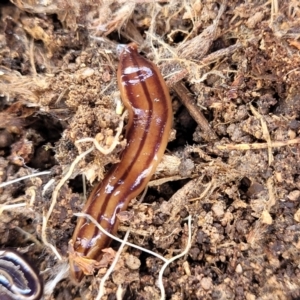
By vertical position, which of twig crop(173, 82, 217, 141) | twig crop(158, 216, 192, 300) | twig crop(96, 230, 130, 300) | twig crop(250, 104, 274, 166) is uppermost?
twig crop(173, 82, 217, 141)

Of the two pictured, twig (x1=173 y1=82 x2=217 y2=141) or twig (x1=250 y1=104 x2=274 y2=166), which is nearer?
twig (x1=250 y1=104 x2=274 y2=166)

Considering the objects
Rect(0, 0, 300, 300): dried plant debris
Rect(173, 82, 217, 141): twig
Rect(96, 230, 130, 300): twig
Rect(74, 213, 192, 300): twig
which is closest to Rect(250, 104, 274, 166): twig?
Rect(0, 0, 300, 300): dried plant debris

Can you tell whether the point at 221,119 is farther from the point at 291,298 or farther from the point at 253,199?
the point at 291,298

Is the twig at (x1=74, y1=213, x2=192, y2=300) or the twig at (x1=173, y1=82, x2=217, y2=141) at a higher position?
the twig at (x1=173, y1=82, x2=217, y2=141)

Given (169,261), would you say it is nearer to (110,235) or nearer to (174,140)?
(110,235)

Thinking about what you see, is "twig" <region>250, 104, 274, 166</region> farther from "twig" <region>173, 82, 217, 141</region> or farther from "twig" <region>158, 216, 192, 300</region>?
"twig" <region>158, 216, 192, 300</region>

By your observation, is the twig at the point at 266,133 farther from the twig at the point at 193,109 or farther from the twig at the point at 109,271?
the twig at the point at 109,271

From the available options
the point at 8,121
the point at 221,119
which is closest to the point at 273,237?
the point at 221,119

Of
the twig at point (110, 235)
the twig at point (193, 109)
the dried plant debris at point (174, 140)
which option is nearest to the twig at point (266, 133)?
the dried plant debris at point (174, 140)

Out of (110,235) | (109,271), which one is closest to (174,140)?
(110,235)
